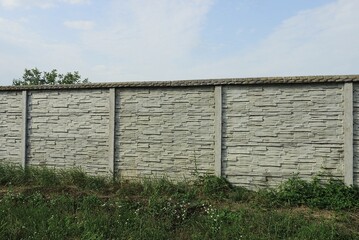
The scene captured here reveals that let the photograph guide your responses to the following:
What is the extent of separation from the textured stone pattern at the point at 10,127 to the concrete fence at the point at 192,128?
25mm

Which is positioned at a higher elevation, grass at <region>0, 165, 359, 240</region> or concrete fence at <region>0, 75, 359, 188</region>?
concrete fence at <region>0, 75, 359, 188</region>

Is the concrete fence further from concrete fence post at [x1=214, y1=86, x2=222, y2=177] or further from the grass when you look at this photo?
the grass

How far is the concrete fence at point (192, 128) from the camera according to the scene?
702 centimetres

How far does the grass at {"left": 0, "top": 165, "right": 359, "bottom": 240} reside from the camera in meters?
5.34

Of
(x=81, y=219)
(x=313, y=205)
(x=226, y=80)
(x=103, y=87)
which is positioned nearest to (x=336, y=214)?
(x=313, y=205)

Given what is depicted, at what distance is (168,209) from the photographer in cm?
608

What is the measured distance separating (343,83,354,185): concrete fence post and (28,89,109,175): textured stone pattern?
505cm

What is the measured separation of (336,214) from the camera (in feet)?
20.1

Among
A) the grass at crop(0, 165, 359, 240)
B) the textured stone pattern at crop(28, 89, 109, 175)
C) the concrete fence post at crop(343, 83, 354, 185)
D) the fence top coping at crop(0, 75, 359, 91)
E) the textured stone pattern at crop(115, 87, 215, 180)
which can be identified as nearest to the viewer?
the grass at crop(0, 165, 359, 240)

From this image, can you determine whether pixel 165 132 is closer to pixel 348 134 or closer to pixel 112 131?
pixel 112 131

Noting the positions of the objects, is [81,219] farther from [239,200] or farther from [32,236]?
[239,200]

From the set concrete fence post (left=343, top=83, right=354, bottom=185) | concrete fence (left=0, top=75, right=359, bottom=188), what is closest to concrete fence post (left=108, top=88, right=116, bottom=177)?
concrete fence (left=0, top=75, right=359, bottom=188)

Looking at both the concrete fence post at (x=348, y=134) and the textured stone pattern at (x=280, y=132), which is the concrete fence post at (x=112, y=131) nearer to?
the textured stone pattern at (x=280, y=132)

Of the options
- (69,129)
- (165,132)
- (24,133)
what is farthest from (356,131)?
(24,133)
